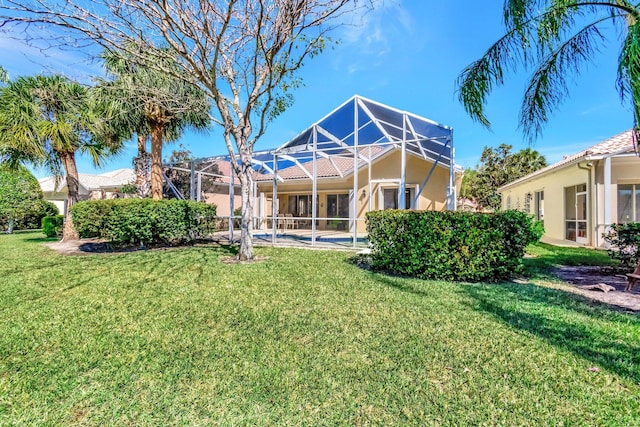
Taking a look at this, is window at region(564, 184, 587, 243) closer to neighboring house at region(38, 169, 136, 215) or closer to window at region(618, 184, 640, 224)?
window at region(618, 184, 640, 224)

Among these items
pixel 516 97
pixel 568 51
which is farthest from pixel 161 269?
pixel 568 51

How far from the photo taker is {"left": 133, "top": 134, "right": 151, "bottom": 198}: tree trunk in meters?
14.3

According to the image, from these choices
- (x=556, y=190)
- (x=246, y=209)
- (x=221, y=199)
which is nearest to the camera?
(x=246, y=209)

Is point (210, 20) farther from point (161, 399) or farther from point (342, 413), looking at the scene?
point (342, 413)

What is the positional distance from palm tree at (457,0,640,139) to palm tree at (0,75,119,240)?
13474mm

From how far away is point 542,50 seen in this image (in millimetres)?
7160

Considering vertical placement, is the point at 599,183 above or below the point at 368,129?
below

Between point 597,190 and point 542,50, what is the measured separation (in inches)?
315

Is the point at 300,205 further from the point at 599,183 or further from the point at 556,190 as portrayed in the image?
the point at 599,183

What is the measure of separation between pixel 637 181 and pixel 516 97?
8.49 m

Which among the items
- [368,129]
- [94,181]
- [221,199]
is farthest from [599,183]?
[94,181]

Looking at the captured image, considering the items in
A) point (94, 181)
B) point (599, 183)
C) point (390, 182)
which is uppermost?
point (94, 181)

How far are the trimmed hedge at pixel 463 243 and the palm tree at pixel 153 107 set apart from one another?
26.9 ft

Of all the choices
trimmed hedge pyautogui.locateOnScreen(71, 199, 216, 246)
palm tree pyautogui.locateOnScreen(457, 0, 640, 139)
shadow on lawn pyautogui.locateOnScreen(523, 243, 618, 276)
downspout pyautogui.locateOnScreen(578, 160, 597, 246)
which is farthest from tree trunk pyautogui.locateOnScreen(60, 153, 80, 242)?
downspout pyautogui.locateOnScreen(578, 160, 597, 246)
